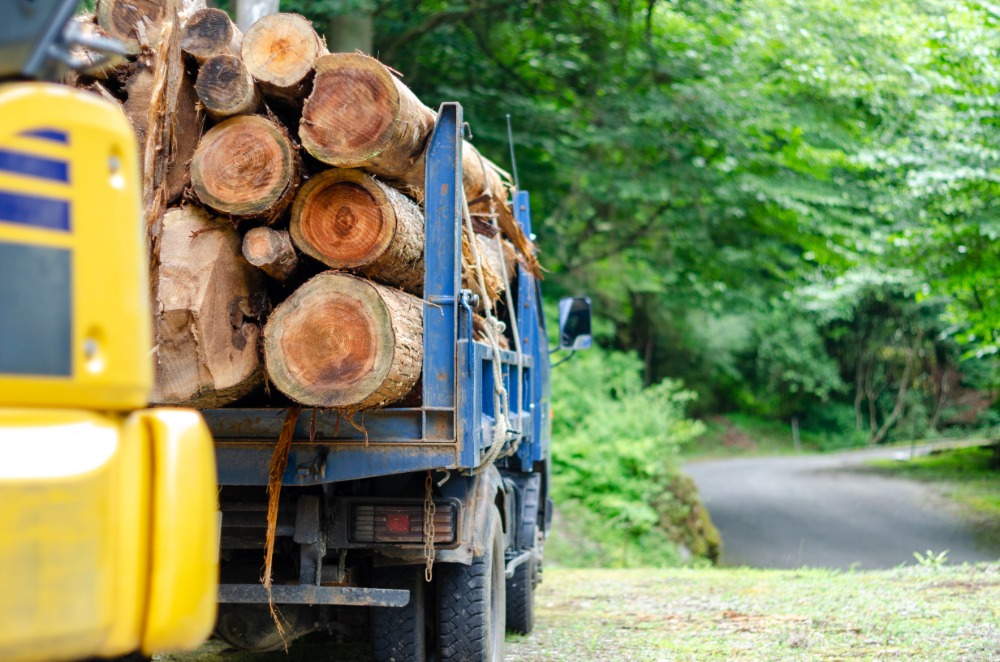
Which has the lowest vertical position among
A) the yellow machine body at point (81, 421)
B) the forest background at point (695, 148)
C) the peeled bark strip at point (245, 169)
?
the yellow machine body at point (81, 421)

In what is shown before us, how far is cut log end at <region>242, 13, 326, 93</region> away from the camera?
14.4 ft

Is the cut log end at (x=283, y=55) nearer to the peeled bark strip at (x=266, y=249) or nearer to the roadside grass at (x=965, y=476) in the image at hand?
the peeled bark strip at (x=266, y=249)

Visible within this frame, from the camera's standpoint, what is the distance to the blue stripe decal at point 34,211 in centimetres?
205

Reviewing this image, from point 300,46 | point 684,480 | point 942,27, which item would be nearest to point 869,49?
point 942,27

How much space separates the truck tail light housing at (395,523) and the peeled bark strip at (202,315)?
2.49ft

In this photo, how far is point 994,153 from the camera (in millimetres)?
11867

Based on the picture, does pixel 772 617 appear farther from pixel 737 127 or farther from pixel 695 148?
pixel 695 148

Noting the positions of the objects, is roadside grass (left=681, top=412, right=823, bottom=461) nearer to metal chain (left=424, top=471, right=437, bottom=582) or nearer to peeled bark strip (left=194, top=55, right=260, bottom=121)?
metal chain (left=424, top=471, right=437, bottom=582)

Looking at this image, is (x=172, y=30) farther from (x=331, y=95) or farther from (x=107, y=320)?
(x=107, y=320)

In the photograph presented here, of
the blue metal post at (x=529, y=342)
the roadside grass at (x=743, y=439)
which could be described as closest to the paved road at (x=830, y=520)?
the blue metal post at (x=529, y=342)

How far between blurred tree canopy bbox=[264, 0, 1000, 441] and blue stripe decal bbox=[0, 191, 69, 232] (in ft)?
30.2

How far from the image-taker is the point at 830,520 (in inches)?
667

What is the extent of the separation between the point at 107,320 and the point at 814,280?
1806cm

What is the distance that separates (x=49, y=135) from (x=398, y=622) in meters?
3.46
